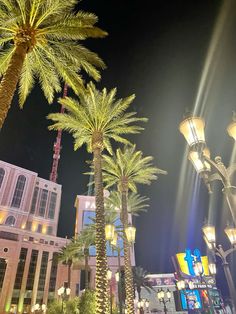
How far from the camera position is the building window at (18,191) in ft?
201

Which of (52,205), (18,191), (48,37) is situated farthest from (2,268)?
(48,37)

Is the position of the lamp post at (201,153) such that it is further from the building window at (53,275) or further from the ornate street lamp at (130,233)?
the building window at (53,275)

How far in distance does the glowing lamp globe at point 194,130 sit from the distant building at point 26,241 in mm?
54300

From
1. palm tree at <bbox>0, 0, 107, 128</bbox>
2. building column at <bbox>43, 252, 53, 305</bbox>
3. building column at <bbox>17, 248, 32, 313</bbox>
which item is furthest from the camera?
building column at <bbox>43, 252, 53, 305</bbox>

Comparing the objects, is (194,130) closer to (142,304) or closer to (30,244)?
(142,304)

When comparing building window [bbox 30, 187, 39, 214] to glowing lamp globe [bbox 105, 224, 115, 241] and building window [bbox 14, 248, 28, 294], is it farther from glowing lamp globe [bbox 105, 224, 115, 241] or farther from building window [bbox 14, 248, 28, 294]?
glowing lamp globe [bbox 105, 224, 115, 241]

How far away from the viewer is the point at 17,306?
50.5 meters

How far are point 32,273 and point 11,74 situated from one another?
185ft

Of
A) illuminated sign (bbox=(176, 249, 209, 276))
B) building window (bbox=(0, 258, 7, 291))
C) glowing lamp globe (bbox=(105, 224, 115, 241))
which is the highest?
illuminated sign (bbox=(176, 249, 209, 276))

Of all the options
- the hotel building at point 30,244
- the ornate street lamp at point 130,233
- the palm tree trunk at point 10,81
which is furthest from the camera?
the hotel building at point 30,244

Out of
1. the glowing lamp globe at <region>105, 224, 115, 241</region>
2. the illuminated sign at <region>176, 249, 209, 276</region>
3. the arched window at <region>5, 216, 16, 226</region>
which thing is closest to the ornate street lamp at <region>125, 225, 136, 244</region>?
the glowing lamp globe at <region>105, 224, 115, 241</region>

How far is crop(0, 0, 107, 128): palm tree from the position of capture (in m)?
10.3

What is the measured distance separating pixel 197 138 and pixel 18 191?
206ft

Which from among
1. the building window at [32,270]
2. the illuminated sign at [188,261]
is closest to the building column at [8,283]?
the building window at [32,270]
